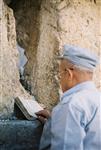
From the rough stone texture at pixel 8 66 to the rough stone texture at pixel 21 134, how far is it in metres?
0.53

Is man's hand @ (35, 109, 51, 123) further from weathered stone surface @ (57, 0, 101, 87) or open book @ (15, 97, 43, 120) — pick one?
weathered stone surface @ (57, 0, 101, 87)

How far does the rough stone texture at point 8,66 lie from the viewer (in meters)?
3.76

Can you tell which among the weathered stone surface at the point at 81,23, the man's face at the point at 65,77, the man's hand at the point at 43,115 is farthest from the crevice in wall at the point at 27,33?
the man's face at the point at 65,77

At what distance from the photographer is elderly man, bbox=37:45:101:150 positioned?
8.69ft

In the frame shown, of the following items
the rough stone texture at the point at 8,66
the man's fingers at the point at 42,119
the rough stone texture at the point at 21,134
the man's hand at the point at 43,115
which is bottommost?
the rough stone texture at the point at 21,134

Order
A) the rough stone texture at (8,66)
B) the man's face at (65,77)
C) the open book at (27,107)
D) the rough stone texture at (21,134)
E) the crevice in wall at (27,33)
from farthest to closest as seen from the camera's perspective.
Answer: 1. the crevice in wall at (27,33)
2. the rough stone texture at (8,66)
3. the open book at (27,107)
4. the rough stone texture at (21,134)
5. the man's face at (65,77)

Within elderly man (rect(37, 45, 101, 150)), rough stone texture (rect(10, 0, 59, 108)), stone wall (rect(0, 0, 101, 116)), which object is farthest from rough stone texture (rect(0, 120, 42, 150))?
rough stone texture (rect(10, 0, 59, 108))

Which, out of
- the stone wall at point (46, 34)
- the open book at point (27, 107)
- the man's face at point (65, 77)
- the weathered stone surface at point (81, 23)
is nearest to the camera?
the man's face at point (65, 77)

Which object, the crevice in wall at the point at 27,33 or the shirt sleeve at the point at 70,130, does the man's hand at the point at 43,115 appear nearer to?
the shirt sleeve at the point at 70,130

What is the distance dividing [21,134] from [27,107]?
292 millimetres

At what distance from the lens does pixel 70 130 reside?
104 inches

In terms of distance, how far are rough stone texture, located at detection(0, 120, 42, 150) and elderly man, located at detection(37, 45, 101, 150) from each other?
11.4 inches

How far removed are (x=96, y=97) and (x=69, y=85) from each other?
157 millimetres

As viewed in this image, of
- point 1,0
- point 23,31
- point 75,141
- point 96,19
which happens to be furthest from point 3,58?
point 75,141
